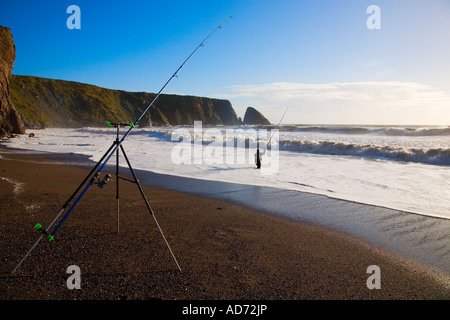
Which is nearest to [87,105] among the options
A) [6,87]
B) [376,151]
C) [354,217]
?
[6,87]

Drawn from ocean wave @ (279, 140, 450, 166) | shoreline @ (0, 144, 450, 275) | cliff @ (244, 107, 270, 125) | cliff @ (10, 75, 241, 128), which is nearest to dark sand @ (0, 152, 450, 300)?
shoreline @ (0, 144, 450, 275)

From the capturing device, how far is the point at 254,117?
421 feet

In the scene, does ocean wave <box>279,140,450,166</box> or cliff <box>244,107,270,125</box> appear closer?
ocean wave <box>279,140,450,166</box>

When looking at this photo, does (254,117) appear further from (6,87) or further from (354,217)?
(354,217)

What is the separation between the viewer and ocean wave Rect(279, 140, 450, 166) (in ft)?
43.5

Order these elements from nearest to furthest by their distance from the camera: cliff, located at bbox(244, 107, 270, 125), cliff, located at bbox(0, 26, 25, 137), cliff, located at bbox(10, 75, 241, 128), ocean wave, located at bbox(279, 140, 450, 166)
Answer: ocean wave, located at bbox(279, 140, 450, 166) < cliff, located at bbox(0, 26, 25, 137) < cliff, located at bbox(10, 75, 241, 128) < cliff, located at bbox(244, 107, 270, 125)

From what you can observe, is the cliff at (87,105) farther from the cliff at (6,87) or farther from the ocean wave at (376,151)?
the ocean wave at (376,151)

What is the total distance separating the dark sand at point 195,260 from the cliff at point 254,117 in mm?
124029

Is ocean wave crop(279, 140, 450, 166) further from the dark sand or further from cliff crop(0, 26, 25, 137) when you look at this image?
cliff crop(0, 26, 25, 137)

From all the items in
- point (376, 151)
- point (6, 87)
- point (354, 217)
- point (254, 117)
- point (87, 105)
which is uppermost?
point (254, 117)

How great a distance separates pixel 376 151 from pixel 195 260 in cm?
1564

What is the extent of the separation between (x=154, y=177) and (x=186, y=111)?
10976cm

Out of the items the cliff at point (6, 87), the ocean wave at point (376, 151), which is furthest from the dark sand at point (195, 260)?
the cliff at point (6, 87)

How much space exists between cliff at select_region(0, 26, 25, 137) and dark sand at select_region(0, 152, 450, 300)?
2383 centimetres
